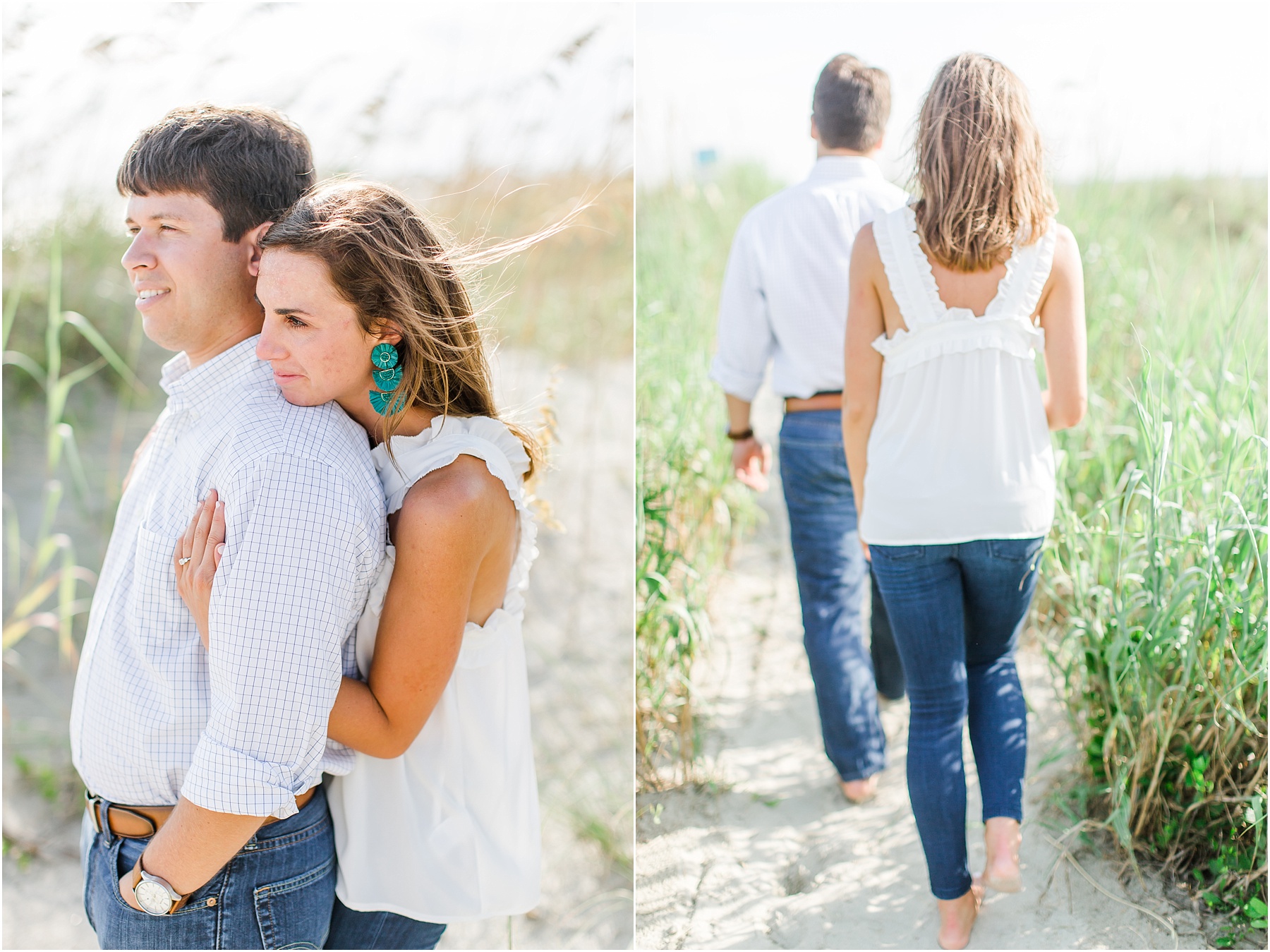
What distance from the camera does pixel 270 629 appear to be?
1.02m

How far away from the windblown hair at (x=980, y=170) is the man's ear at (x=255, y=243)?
1106mm

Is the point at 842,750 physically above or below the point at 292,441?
below

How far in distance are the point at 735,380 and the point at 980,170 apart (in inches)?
36.1

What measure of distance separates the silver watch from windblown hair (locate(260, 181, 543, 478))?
1.95ft

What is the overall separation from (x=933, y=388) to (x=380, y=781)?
3.80 ft

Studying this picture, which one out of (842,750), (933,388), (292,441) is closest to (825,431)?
(933,388)

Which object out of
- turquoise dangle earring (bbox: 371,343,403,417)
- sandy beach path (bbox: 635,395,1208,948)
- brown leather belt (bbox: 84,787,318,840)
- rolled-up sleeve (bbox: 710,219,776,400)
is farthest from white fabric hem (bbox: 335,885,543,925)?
rolled-up sleeve (bbox: 710,219,776,400)

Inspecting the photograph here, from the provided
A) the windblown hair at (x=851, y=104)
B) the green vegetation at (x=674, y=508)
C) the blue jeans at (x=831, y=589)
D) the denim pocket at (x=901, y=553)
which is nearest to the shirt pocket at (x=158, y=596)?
the green vegetation at (x=674, y=508)

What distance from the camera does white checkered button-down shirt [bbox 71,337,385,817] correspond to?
103 centimetres

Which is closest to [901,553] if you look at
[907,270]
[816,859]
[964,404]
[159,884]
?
[964,404]

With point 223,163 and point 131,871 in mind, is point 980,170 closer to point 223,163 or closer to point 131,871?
point 223,163

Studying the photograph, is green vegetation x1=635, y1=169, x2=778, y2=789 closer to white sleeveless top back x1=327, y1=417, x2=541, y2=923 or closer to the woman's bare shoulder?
white sleeveless top back x1=327, y1=417, x2=541, y2=923

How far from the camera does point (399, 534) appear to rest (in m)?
1.13

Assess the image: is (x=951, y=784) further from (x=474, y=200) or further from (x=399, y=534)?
(x=474, y=200)
